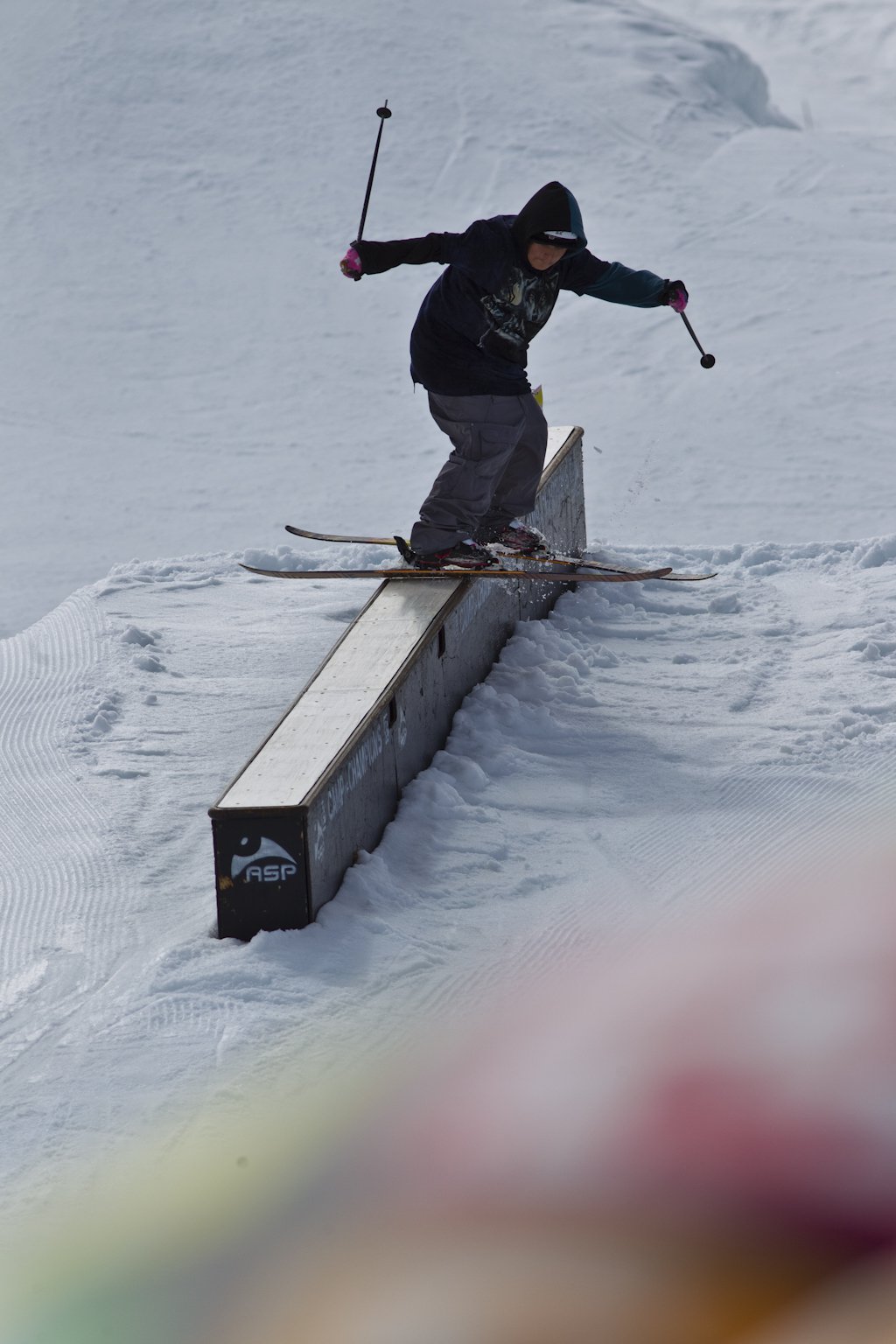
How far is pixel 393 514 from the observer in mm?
7871

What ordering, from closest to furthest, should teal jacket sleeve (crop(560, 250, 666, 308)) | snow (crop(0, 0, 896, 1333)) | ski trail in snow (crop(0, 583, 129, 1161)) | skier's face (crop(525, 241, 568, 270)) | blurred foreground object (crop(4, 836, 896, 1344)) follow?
blurred foreground object (crop(4, 836, 896, 1344)) → ski trail in snow (crop(0, 583, 129, 1161)) → snow (crop(0, 0, 896, 1333)) → skier's face (crop(525, 241, 568, 270)) → teal jacket sleeve (crop(560, 250, 666, 308))

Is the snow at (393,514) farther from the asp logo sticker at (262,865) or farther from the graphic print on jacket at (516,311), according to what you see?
the graphic print on jacket at (516,311)

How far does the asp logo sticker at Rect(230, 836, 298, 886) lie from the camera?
3338mm

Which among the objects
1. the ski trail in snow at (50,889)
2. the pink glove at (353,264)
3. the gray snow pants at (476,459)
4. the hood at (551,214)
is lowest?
the ski trail in snow at (50,889)

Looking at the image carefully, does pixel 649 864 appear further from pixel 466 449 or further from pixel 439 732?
pixel 466 449

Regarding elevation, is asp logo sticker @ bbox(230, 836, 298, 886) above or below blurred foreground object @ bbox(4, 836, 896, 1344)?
above

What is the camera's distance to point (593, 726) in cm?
456

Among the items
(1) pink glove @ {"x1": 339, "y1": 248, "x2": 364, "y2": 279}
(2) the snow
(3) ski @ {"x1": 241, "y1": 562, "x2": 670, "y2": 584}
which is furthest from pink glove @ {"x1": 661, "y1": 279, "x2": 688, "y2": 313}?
(2) the snow

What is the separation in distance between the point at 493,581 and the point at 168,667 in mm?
1123

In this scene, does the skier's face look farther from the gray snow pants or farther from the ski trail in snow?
the ski trail in snow

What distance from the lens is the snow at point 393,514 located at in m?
3.23

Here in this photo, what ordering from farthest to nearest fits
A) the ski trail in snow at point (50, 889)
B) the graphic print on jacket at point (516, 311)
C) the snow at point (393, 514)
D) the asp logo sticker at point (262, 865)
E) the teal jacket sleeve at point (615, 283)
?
the teal jacket sleeve at point (615, 283), the graphic print on jacket at point (516, 311), the asp logo sticker at point (262, 865), the snow at point (393, 514), the ski trail in snow at point (50, 889)

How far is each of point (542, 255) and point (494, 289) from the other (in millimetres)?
180

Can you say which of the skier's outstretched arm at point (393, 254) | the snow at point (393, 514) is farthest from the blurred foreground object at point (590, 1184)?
the skier's outstretched arm at point (393, 254)
